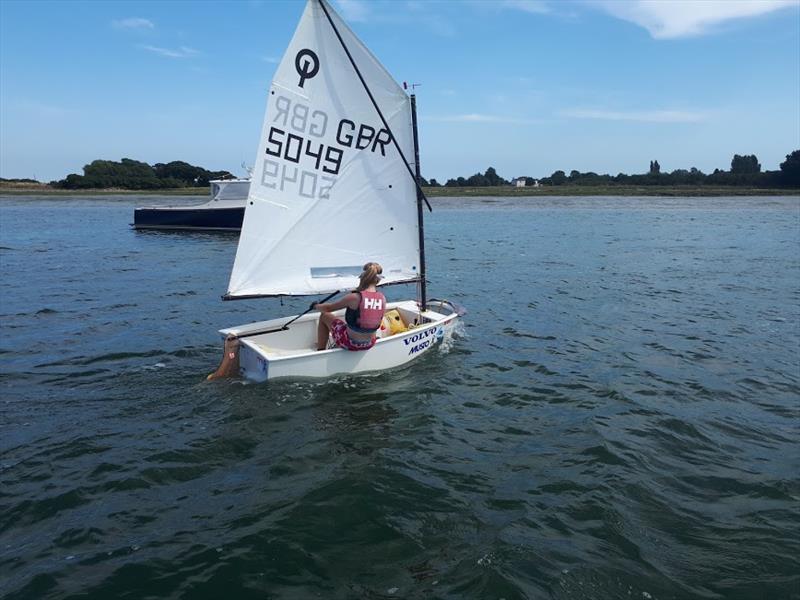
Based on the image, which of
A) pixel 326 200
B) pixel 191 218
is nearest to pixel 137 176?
pixel 191 218

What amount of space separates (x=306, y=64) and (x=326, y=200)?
9.27 ft

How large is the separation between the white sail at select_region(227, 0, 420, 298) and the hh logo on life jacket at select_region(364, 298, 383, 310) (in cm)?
195

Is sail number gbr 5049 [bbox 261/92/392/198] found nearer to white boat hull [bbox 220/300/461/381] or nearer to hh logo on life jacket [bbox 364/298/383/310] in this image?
hh logo on life jacket [bbox 364/298/383/310]

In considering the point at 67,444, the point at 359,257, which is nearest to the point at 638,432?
the point at 359,257

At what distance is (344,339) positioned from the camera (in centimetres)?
1193

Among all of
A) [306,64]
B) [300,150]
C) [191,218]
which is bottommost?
[191,218]

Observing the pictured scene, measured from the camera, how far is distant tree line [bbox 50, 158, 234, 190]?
136250 mm

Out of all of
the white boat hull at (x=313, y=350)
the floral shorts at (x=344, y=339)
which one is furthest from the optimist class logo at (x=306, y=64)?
the white boat hull at (x=313, y=350)

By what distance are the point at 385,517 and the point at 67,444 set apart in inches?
209

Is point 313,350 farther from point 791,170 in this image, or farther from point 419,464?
point 791,170

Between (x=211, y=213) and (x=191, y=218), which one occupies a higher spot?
(x=211, y=213)

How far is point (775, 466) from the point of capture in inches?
348

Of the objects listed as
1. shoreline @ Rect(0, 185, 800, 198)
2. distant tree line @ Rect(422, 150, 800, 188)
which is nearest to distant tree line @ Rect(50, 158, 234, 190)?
shoreline @ Rect(0, 185, 800, 198)

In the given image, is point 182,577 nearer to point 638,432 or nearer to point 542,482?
point 542,482
